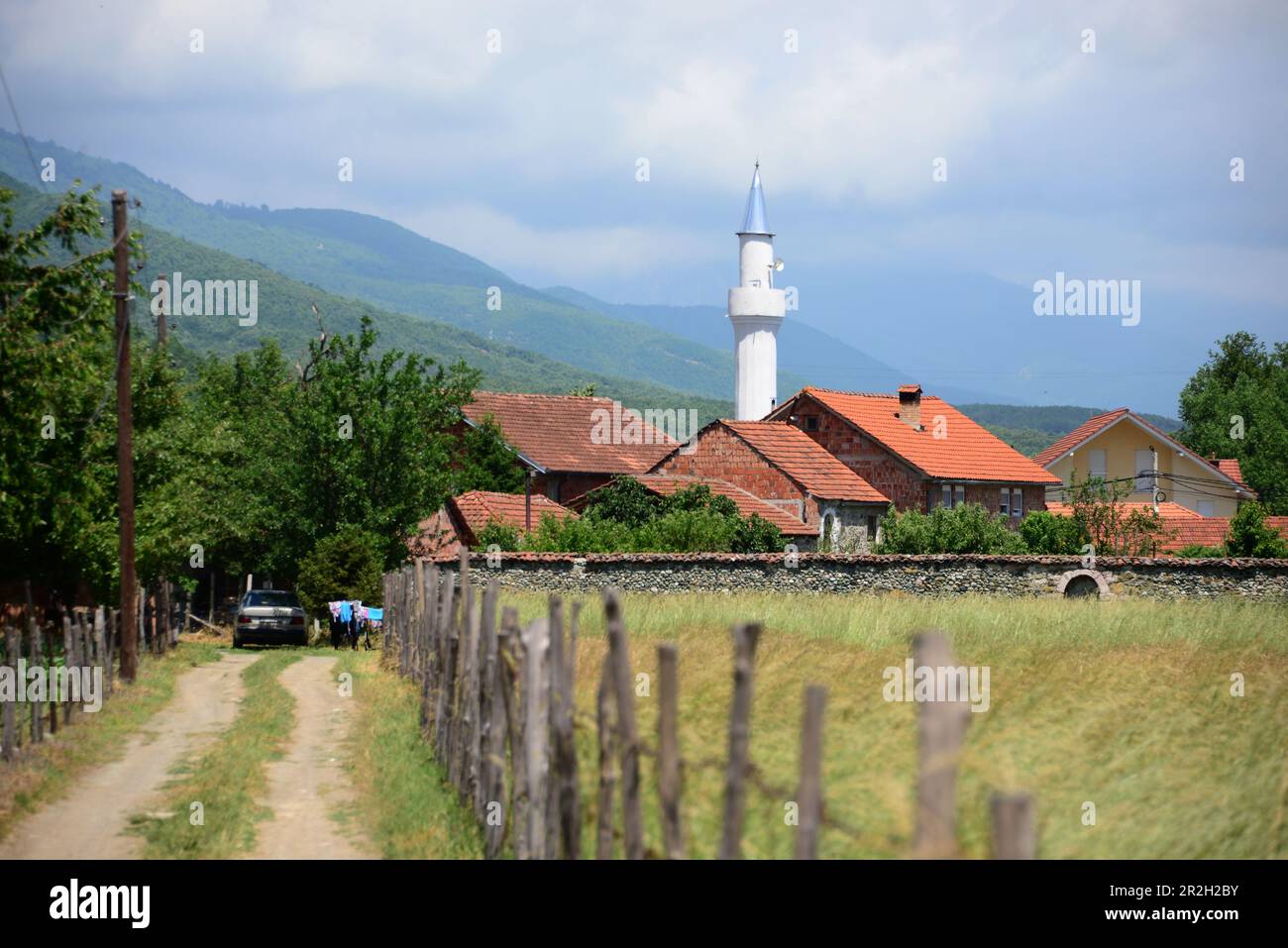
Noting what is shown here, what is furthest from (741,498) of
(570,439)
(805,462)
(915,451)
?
(570,439)

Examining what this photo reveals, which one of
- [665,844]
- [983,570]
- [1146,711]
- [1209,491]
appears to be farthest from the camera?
[1209,491]

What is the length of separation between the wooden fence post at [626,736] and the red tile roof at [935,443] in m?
49.3

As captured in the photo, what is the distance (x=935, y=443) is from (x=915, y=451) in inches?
117

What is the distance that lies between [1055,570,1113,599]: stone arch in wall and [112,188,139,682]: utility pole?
65.6 ft

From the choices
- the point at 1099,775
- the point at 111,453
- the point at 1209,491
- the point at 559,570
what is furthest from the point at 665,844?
the point at 1209,491

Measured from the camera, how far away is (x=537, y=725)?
9.86 meters

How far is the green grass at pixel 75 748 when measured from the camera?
13.7 metres

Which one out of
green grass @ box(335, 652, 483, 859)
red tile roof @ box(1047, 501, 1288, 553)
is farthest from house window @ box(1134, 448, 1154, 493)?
green grass @ box(335, 652, 483, 859)

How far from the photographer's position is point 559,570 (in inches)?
1363

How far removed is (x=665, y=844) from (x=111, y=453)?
24.8 meters

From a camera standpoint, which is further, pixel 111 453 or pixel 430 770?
pixel 111 453

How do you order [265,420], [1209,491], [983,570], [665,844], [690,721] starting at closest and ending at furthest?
[665,844] < [690,721] < [983,570] < [265,420] < [1209,491]

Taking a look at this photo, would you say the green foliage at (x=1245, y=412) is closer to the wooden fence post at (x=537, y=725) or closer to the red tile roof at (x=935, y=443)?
the red tile roof at (x=935, y=443)
